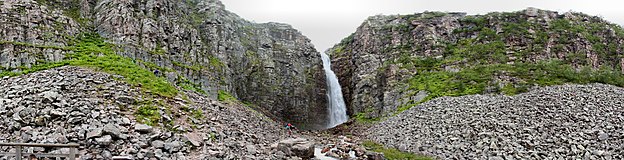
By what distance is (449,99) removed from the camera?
26094 mm

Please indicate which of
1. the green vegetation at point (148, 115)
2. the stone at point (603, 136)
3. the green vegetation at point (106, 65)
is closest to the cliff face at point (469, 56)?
the stone at point (603, 136)

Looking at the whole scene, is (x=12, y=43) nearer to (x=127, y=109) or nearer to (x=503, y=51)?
(x=127, y=109)

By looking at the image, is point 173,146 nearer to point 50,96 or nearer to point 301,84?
point 50,96

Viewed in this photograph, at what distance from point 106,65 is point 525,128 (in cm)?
2374

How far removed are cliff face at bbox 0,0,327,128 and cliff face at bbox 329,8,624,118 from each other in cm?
727

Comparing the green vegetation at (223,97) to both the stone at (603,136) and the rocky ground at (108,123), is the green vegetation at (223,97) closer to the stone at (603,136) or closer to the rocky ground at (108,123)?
the rocky ground at (108,123)

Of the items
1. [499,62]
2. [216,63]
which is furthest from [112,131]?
[499,62]

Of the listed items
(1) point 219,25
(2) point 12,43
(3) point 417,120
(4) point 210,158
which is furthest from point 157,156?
(1) point 219,25

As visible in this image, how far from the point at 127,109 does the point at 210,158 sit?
471 centimetres

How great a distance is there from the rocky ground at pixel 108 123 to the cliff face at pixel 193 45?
20.4 feet

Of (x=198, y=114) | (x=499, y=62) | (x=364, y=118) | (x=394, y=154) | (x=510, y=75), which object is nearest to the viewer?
(x=198, y=114)

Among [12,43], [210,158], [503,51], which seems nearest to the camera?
[210,158]

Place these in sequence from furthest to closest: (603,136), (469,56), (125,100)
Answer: (469,56) < (125,100) < (603,136)

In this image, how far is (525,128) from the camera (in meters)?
16.5
